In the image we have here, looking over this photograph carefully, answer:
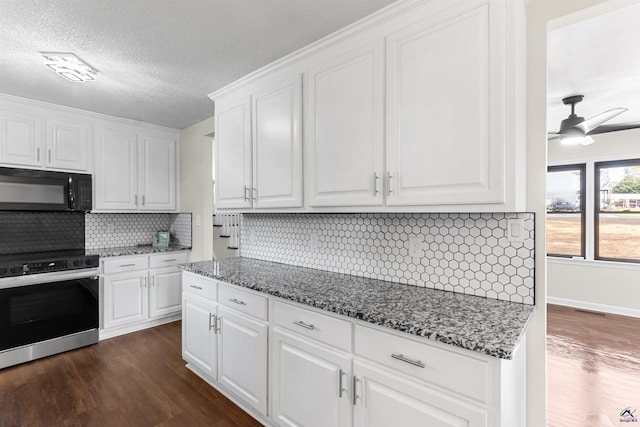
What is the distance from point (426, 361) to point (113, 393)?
7.77 ft

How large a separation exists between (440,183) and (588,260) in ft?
14.6

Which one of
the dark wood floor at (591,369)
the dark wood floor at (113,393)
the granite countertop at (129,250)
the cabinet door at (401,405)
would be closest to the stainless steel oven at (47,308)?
the dark wood floor at (113,393)

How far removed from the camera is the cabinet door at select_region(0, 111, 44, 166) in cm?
290

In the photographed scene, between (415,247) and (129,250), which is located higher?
(415,247)

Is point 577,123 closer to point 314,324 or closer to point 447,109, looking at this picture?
point 447,109

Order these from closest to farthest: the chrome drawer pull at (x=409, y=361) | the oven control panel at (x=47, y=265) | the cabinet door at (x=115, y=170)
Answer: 1. the chrome drawer pull at (x=409, y=361)
2. the oven control panel at (x=47, y=265)
3. the cabinet door at (x=115, y=170)

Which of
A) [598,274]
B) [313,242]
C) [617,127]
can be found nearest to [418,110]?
[313,242]

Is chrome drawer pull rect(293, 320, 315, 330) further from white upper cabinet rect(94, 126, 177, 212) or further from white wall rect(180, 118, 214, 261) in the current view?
white upper cabinet rect(94, 126, 177, 212)

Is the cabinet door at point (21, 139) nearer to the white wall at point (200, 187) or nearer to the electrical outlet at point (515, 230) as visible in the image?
the white wall at point (200, 187)

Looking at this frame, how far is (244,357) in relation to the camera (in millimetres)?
2064

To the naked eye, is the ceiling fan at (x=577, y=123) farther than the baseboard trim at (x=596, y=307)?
No

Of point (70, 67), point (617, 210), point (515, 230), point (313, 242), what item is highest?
point (70, 67)

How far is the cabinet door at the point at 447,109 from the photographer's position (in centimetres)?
135

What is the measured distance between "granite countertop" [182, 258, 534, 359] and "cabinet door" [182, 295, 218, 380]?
314 millimetres
